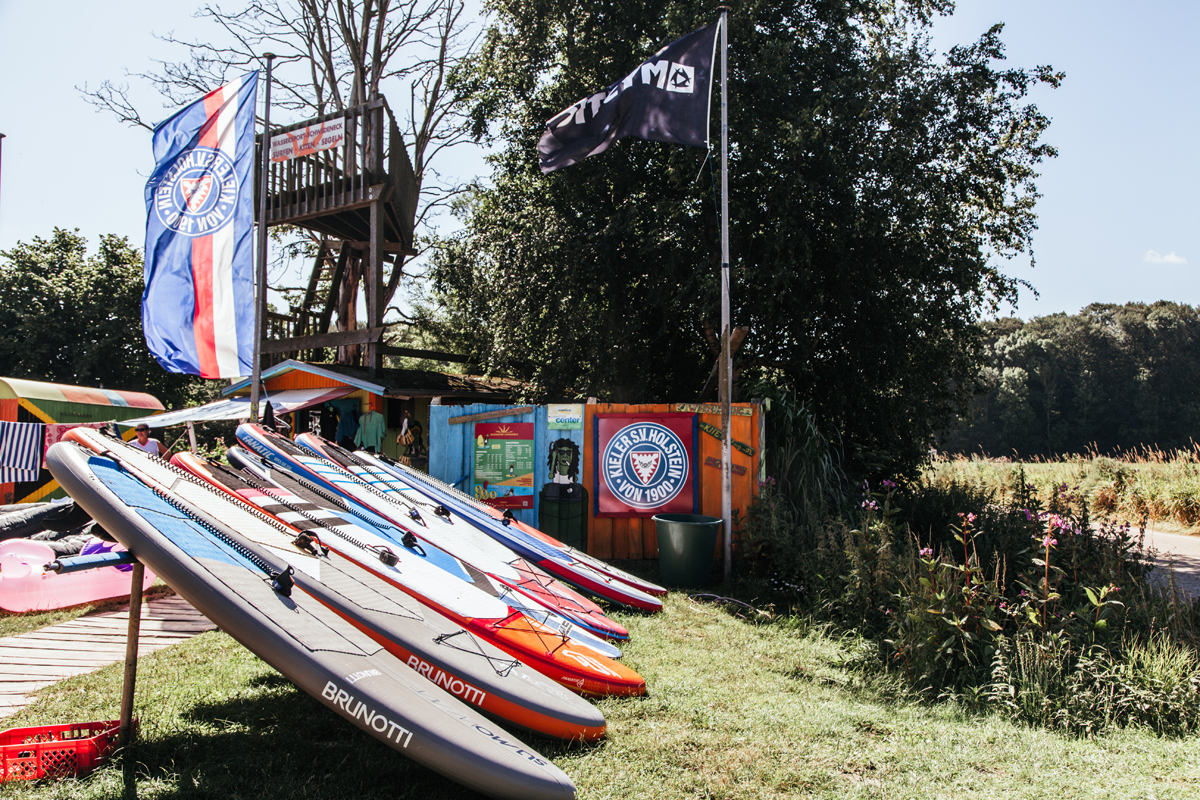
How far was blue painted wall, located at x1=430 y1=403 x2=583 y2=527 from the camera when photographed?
368 inches

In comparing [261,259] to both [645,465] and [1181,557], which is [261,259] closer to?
[645,465]

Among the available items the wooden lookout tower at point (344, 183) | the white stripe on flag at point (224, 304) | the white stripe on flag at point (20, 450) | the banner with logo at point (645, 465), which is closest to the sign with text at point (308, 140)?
the wooden lookout tower at point (344, 183)

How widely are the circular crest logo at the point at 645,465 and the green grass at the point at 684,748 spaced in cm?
401

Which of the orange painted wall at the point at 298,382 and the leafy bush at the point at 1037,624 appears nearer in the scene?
the leafy bush at the point at 1037,624

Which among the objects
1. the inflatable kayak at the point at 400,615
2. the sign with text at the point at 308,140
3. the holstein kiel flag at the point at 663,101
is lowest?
the inflatable kayak at the point at 400,615

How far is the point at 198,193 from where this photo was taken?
847 cm

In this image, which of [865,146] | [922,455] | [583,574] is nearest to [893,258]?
[865,146]

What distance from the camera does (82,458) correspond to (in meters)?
3.70

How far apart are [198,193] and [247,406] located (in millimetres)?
6362

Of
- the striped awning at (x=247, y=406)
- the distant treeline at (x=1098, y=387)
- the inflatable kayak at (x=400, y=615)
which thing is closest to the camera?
the inflatable kayak at (x=400, y=615)

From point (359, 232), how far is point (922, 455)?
14137 millimetres

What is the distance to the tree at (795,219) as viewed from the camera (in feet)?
38.1

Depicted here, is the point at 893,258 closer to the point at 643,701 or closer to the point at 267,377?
the point at 643,701

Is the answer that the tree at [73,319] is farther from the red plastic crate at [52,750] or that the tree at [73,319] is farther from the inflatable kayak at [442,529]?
the red plastic crate at [52,750]
